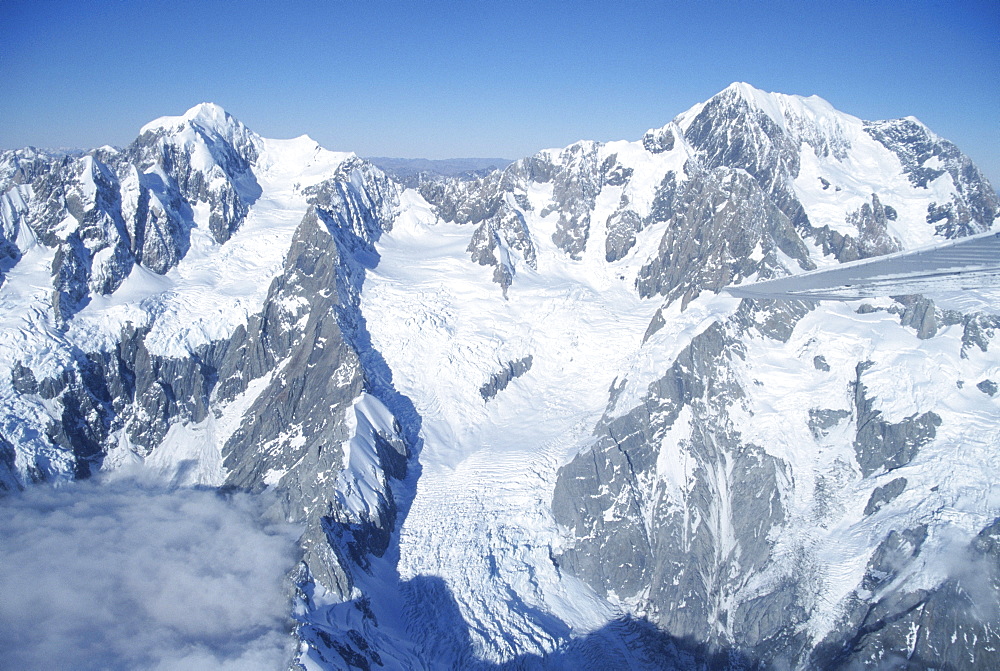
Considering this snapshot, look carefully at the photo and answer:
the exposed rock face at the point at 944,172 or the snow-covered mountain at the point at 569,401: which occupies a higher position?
the exposed rock face at the point at 944,172

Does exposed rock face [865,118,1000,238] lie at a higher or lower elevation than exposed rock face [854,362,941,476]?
higher

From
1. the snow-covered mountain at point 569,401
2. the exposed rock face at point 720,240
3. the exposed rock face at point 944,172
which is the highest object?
the exposed rock face at point 944,172

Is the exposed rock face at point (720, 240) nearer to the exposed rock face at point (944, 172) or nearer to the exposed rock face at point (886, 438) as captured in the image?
the exposed rock face at point (944, 172)

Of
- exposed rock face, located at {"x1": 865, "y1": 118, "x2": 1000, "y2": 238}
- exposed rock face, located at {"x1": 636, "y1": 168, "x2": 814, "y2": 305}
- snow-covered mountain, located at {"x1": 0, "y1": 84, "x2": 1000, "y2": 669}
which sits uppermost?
exposed rock face, located at {"x1": 865, "y1": 118, "x2": 1000, "y2": 238}

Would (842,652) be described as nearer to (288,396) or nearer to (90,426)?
(288,396)

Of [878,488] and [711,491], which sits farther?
[711,491]

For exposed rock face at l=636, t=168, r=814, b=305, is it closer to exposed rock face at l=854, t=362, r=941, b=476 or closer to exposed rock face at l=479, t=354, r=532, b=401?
exposed rock face at l=479, t=354, r=532, b=401

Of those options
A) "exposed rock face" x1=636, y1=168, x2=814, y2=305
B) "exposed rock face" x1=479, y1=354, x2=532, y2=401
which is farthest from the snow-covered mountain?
"exposed rock face" x1=636, y1=168, x2=814, y2=305

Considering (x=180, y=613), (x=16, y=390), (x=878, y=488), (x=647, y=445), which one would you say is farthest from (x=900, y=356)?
(x=16, y=390)

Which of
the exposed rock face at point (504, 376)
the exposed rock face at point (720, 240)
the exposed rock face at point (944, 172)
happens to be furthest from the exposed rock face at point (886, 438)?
the exposed rock face at point (944, 172)
